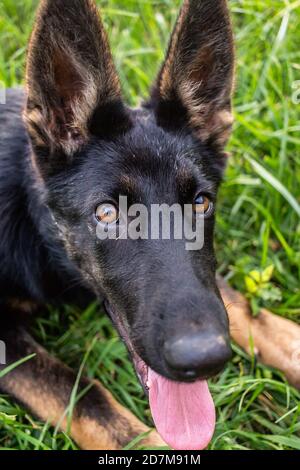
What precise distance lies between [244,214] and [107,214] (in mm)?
1933

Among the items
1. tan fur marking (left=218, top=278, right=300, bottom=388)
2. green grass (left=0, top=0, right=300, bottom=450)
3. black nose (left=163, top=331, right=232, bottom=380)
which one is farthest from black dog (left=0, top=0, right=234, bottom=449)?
tan fur marking (left=218, top=278, right=300, bottom=388)

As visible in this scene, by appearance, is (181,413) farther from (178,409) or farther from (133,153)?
(133,153)

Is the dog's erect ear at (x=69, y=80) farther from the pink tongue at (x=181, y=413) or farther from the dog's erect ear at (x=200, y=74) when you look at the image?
the pink tongue at (x=181, y=413)

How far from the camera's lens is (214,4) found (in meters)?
2.92

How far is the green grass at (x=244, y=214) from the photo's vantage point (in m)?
3.36

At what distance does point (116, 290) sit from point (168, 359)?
54 centimetres

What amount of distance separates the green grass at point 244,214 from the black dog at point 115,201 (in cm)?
34

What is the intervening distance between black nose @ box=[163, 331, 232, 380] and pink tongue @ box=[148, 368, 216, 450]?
1.43 ft

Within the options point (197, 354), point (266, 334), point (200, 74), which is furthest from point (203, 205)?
point (266, 334)

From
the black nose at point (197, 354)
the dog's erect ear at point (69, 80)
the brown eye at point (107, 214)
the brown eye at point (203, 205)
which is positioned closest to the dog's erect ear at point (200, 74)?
the dog's erect ear at point (69, 80)

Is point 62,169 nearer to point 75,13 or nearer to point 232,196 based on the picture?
point 75,13

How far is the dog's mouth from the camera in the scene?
8.91 ft

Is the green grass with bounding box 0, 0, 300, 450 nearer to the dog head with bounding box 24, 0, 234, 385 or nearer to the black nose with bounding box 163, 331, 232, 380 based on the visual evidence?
the dog head with bounding box 24, 0, 234, 385
